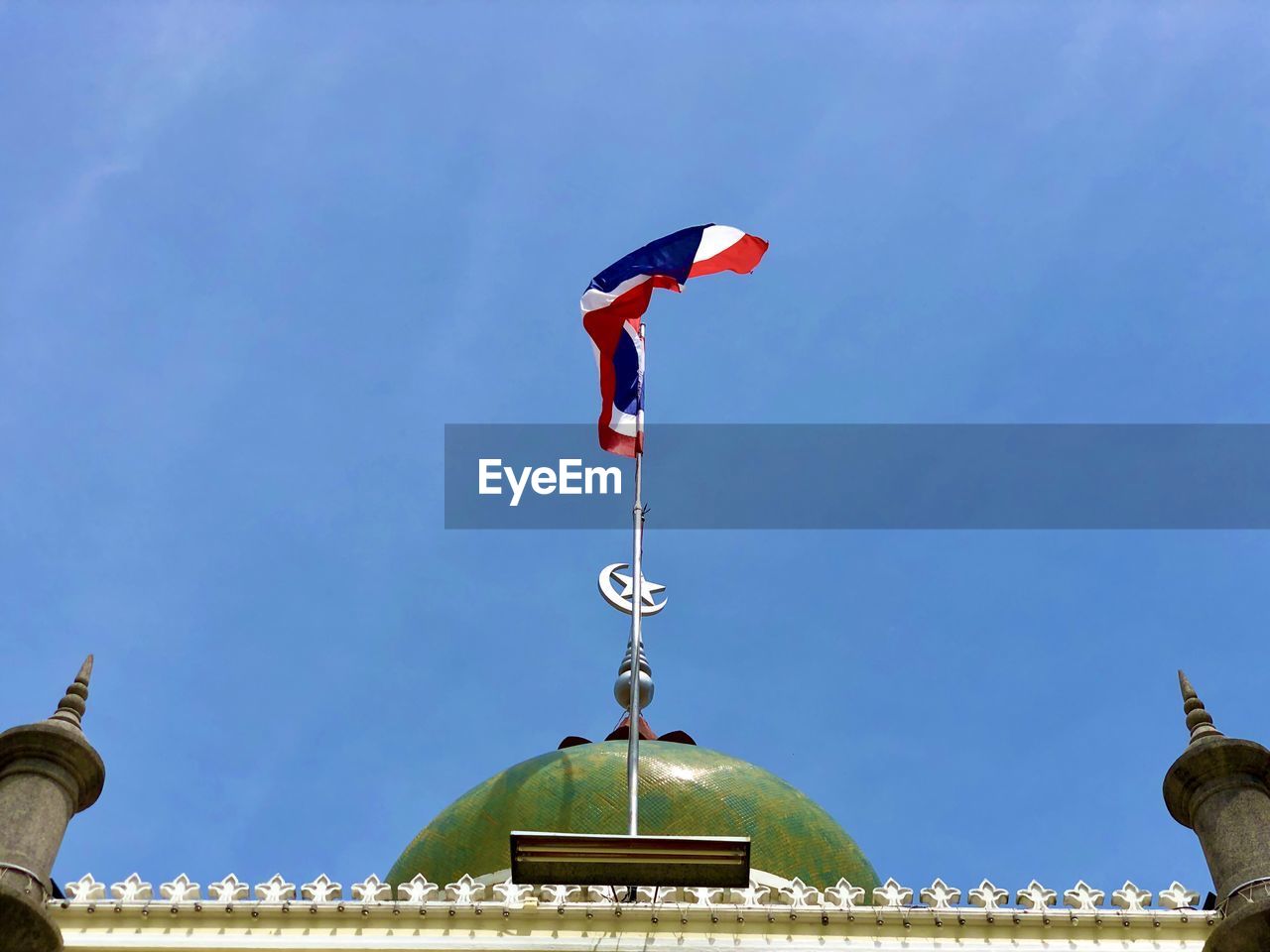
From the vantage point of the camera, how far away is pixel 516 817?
21328 millimetres

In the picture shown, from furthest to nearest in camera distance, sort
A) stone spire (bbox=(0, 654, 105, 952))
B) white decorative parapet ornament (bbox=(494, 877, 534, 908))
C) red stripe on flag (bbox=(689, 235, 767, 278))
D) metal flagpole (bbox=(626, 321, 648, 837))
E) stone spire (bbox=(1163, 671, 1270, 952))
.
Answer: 1. red stripe on flag (bbox=(689, 235, 767, 278))
2. metal flagpole (bbox=(626, 321, 648, 837))
3. white decorative parapet ornament (bbox=(494, 877, 534, 908))
4. stone spire (bbox=(1163, 671, 1270, 952))
5. stone spire (bbox=(0, 654, 105, 952))

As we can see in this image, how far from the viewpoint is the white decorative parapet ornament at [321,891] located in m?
15.8

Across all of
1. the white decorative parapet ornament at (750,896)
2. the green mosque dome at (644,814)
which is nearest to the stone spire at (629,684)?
the green mosque dome at (644,814)

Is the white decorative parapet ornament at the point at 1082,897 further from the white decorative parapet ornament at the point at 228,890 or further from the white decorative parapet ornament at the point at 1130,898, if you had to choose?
the white decorative parapet ornament at the point at 228,890

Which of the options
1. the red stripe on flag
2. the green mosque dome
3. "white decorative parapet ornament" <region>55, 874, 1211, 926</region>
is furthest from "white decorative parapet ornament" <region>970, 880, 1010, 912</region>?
the red stripe on flag

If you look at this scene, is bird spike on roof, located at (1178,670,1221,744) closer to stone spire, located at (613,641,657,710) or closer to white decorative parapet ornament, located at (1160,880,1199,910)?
white decorative parapet ornament, located at (1160,880,1199,910)

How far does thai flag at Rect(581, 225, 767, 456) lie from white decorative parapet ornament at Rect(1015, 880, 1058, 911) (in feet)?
29.7

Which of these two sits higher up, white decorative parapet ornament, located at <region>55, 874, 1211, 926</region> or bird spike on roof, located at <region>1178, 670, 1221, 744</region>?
bird spike on roof, located at <region>1178, 670, 1221, 744</region>

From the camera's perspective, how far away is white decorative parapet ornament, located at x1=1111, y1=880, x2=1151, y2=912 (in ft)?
51.9

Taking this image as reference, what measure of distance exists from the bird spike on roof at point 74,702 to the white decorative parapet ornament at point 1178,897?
9289 mm

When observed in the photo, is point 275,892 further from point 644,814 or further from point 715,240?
point 715,240

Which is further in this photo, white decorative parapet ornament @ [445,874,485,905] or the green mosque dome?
the green mosque dome

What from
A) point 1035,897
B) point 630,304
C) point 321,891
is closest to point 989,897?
point 1035,897

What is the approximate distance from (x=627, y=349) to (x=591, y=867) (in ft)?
32.1
